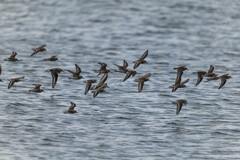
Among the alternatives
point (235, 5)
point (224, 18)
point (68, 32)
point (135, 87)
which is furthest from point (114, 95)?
point (235, 5)

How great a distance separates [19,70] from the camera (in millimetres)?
41500

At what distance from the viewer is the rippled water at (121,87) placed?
2686cm

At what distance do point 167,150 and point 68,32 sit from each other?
104 feet

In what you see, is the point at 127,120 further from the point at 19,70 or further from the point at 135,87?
the point at 19,70

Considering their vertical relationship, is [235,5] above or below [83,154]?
above

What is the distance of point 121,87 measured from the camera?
123ft

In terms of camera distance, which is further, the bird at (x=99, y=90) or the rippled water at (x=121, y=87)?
the bird at (x=99, y=90)

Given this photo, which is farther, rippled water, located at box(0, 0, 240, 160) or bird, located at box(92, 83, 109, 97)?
bird, located at box(92, 83, 109, 97)

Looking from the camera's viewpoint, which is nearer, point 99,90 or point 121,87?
point 99,90

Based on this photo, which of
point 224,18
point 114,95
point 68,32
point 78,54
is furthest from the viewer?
point 224,18

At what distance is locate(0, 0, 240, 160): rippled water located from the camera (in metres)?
26.9

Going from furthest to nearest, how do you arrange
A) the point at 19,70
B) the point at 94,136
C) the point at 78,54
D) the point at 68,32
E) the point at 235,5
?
the point at 235,5 < the point at 68,32 < the point at 78,54 < the point at 19,70 < the point at 94,136

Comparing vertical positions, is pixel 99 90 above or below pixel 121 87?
above

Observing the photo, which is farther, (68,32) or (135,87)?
(68,32)
